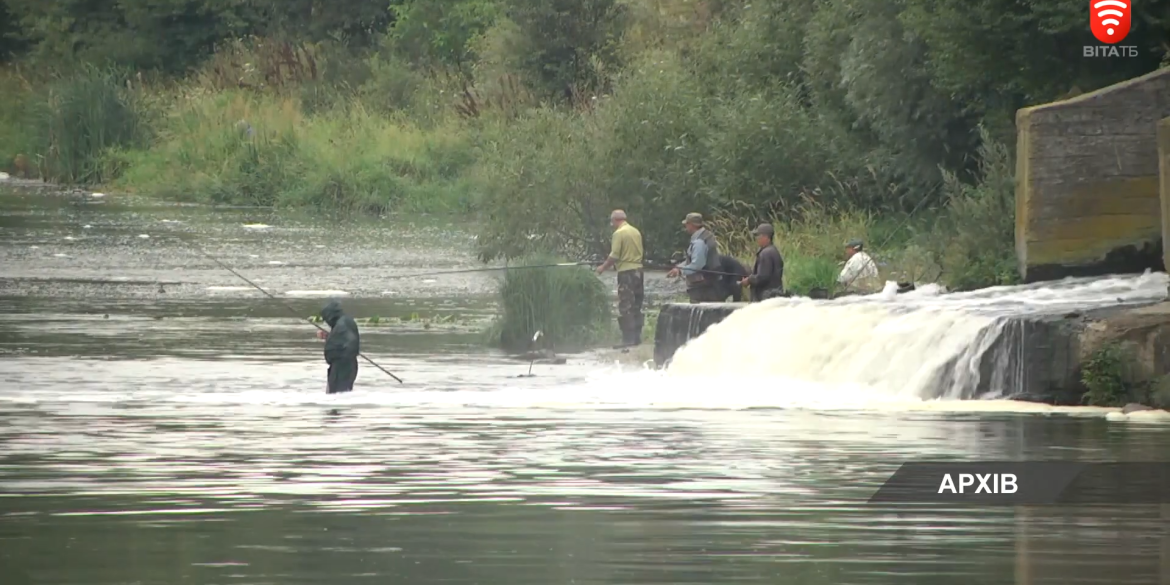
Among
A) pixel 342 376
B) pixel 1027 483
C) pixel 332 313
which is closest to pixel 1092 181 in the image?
pixel 342 376

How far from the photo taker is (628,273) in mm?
28141

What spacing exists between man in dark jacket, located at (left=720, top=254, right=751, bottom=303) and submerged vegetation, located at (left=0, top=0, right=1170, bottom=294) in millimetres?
2017

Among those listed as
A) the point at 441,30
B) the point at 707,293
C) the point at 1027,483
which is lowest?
the point at 1027,483

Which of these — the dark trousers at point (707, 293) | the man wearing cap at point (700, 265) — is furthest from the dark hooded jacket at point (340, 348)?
the dark trousers at point (707, 293)

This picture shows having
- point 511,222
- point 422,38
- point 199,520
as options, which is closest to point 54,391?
point 199,520

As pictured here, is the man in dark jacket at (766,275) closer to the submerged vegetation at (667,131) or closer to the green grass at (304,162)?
the submerged vegetation at (667,131)

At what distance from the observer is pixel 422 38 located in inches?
2803

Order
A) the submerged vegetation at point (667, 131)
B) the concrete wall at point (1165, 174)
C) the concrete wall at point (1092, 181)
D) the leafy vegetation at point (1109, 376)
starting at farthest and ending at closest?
1. the submerged vegetation at point (667, 131)
2. the concrete wall at point (1092, 181)
3. the concrete wall at point (1165, 174)
4. the leafy vegetation at point (1109, 376)

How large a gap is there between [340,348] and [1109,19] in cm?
1208

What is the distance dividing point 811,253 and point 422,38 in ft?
125

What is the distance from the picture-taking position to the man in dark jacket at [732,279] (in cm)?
2806

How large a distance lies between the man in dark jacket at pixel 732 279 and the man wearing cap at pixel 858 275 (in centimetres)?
111

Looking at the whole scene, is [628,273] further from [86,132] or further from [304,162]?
[86,132]

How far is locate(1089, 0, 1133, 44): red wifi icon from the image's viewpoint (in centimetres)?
2994
